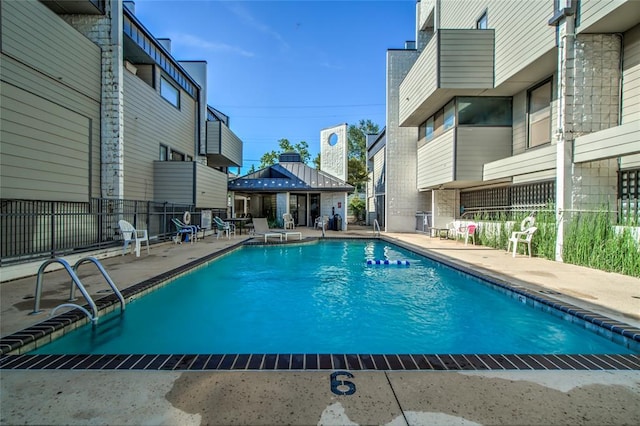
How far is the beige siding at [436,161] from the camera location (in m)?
10.9

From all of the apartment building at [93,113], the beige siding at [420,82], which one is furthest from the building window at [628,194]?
the apartment building at [93,113]

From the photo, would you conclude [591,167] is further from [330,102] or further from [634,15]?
[330,102]

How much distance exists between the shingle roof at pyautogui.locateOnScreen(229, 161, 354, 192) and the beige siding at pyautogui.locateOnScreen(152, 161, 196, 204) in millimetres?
5292

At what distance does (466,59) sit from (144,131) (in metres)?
10.9

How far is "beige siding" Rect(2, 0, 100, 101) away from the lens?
645 cm

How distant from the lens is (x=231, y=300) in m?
5.29

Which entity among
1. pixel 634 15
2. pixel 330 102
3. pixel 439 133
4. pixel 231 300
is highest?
pixel 330 102

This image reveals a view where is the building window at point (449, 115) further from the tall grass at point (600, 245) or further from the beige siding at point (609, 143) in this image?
the tall grass at point (600, 245)

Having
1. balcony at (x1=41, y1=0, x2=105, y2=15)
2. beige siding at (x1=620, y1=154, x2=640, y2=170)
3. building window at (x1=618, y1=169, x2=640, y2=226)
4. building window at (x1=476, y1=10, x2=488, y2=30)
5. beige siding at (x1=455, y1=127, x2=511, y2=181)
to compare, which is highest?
building window at (x1=476, y1=10, x2=488, y2=30)

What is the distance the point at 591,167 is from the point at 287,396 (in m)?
8.23

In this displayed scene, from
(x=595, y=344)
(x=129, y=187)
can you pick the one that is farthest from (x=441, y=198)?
(x=129, y=187)

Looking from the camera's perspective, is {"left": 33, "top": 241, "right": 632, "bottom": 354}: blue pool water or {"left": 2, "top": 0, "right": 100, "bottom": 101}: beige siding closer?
{"left": 33, "top": 241, "right": 632, "bottom": 354}: blue pool water

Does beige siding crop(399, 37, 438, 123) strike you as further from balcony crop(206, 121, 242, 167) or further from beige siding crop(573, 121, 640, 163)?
balcony crop(206, 121, 242, 167)

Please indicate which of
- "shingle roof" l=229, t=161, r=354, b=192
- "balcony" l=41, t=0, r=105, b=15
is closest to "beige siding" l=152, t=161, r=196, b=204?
"balcony" l=41, t=0, r=105, b=15
